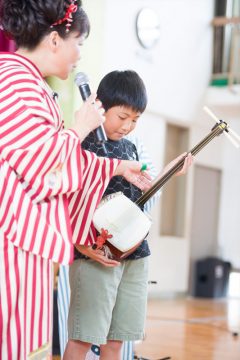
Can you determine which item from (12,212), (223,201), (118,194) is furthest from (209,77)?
(12,212)

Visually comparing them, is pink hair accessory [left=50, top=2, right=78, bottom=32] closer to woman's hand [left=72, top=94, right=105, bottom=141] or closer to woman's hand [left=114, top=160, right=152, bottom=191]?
woman's hand [left=72, top=94, right=105, bottom=141]

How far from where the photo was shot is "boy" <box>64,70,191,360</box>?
6.53ft

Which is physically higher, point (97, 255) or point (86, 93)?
point (86, 93)

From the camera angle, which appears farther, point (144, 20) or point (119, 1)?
point (144, 20)

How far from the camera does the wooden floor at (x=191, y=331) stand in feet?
12.0

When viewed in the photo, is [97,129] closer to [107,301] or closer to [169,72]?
[107,301]

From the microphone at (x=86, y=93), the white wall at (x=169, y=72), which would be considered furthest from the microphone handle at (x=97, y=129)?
the white wall at (x=169, y=72)

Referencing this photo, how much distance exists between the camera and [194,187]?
828cm

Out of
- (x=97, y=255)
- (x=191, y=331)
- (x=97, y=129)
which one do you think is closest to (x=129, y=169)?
(x=97, y=129)

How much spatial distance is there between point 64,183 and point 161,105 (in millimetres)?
5911

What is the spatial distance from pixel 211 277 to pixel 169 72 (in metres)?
2.62

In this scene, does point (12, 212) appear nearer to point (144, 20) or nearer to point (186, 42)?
point (144, 20)

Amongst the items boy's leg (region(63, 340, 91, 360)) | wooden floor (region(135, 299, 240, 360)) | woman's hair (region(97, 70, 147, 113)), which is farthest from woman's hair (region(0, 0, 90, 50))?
wooden floor (region(135, 299, 240, 360))

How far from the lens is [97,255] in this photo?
1.93m
